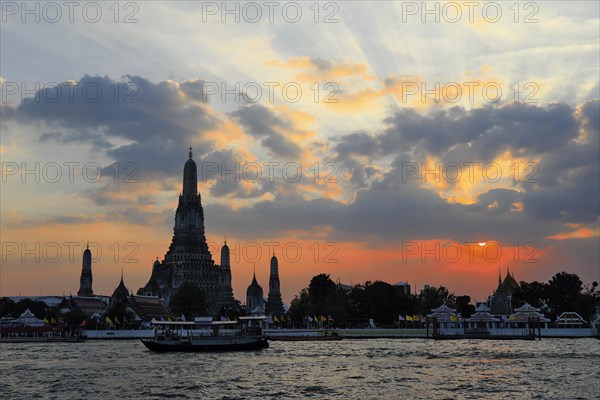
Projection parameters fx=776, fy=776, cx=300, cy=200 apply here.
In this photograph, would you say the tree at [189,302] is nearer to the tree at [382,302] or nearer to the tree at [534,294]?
the tree at [382,302]

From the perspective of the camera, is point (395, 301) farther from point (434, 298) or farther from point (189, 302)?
point (189, 302)

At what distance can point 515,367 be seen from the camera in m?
68.1

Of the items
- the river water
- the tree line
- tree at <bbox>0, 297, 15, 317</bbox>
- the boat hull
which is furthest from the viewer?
tree at <bbox>0, 297, 15, 317</bbox>

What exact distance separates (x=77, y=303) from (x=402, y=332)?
79.1 meters

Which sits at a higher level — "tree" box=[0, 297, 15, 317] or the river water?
"tree" box=[0, 297, 15, 317]

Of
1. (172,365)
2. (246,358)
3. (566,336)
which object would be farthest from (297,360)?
(566,336)

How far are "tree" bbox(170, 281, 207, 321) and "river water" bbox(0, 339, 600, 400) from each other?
79.6 metres

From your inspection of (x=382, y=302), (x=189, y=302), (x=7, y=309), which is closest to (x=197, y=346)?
(x=189, y=302)

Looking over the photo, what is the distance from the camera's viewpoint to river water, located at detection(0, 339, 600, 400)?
51.5m

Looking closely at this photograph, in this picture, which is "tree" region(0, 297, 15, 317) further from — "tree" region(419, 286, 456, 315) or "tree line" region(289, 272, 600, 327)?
"tree" region(419, 286, 456, 315)

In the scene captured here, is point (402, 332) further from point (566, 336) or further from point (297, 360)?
point (297, 360)

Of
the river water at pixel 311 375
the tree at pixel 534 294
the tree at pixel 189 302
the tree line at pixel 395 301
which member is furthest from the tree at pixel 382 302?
the river water at pixel 311 375

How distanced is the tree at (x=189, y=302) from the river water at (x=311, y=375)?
79.6 metres

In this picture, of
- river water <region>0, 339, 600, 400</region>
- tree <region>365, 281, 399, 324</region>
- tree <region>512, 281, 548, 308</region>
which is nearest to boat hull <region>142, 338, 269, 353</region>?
river water <region>0, 339, 600, 400</region>
